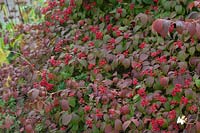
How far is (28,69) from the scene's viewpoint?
2.99 metres

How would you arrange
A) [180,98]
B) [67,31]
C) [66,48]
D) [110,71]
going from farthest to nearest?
[67,31], [66,48], [110,71], [180,98]

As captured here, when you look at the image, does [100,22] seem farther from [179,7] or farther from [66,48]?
[179,7]

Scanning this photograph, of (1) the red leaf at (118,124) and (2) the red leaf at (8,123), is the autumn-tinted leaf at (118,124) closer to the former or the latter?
(1) the red leaf at (118,124)

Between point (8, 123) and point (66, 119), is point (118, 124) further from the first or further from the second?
point (8, 123)

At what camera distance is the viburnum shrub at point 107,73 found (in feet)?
7.48

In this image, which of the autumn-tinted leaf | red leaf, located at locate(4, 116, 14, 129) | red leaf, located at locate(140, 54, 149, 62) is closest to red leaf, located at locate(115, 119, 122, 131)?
A: the autumn-tinted leaf

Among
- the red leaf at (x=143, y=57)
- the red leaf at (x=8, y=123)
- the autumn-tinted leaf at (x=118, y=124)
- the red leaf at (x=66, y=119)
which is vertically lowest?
the red leaf at (x=8, y=123)

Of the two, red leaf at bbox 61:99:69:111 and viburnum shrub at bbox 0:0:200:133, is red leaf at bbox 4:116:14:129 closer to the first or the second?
viburnum shrub at bbox 0:0:200:133

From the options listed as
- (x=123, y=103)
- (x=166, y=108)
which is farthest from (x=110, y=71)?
(x=166, y=108)

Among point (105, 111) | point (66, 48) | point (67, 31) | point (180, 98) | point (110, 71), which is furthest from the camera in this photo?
point (67, 31)

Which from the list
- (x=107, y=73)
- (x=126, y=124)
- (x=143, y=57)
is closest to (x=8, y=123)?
(x=107, y=73)

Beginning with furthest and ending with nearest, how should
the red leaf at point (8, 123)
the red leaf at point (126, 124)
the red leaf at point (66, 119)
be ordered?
the red leaf at point (8, 123)
the red leaf at point (66, 119)
the red leaf at point (126, 124)

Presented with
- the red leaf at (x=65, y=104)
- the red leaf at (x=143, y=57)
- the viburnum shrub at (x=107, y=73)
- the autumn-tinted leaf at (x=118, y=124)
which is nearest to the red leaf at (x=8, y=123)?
the viburnum shrub at (x=107, y=73)

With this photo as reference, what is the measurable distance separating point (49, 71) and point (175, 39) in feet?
2.82
